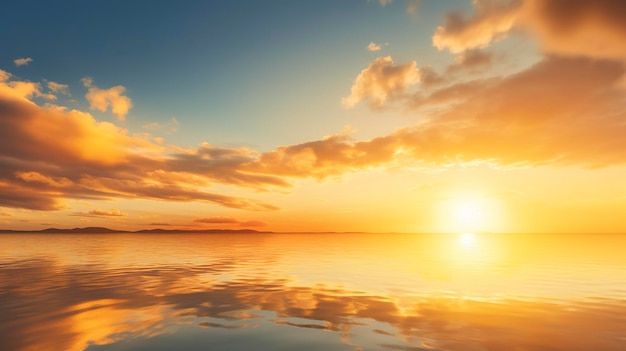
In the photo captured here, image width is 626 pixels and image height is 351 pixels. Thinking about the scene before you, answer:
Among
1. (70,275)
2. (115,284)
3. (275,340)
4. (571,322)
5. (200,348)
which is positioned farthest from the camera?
(70,275)

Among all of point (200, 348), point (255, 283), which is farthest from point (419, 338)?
point (255, 283)

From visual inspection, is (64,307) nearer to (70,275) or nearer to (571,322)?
(70,275)

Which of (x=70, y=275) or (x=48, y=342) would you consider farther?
(x=70, y=275)

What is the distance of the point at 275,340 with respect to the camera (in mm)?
12172

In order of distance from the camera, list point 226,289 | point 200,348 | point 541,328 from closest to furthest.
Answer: point 200,348
point 541,328
point 226,289

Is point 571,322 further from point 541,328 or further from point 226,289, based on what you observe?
point 226,289

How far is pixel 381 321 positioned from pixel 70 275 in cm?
2703

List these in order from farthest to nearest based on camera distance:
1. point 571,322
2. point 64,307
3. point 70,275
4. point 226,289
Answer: point 70,275
point 226,289
point 64,307
point 571,322

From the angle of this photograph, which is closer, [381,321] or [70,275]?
[381,321]

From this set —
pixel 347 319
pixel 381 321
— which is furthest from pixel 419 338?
pixel 347 319

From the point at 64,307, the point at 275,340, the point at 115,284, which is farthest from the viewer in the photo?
the point at 115,284

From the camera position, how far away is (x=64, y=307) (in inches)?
669

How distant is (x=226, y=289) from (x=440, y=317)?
1342 centimetres

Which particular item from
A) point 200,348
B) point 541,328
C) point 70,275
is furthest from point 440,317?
point 70,275
